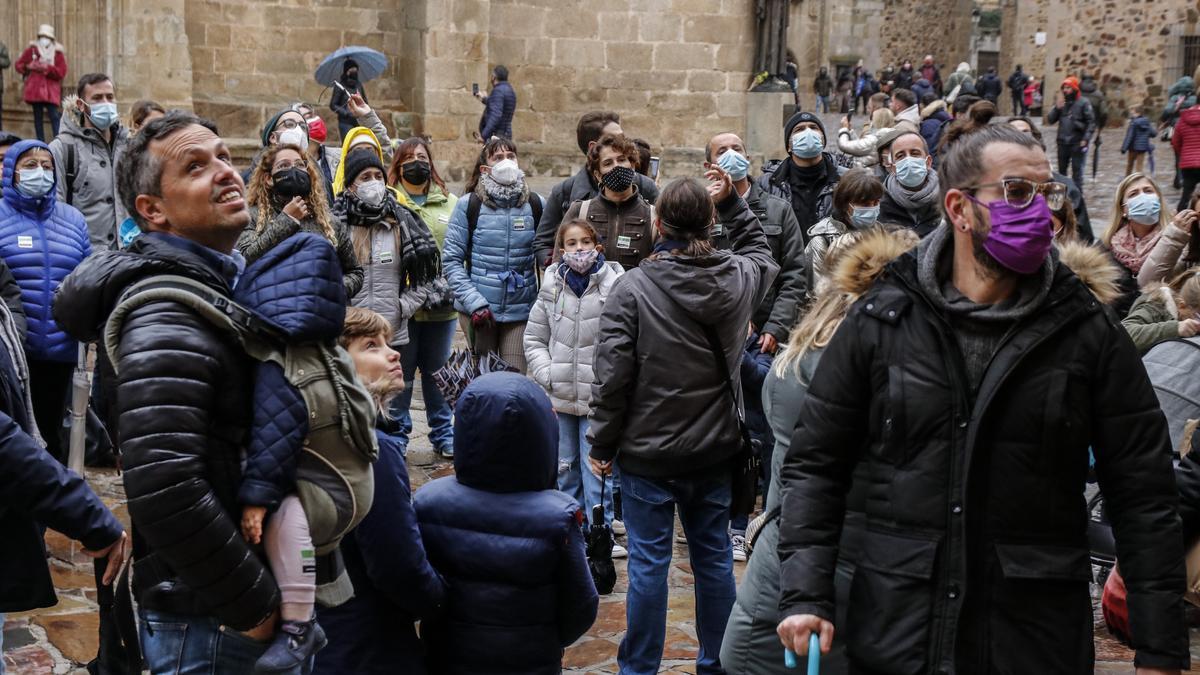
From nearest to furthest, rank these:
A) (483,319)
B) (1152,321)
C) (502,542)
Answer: (502,542), (1152,321), (483,319)

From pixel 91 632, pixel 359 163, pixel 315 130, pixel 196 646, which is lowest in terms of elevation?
pixel 91 632

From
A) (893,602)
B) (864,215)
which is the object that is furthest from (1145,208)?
(893,602)

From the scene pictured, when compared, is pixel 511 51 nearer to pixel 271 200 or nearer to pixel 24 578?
pixel 271 200

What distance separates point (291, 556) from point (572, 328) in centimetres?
381

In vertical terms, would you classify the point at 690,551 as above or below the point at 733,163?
below

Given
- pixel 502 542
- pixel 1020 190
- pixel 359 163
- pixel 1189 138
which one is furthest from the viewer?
pixel 1189 138

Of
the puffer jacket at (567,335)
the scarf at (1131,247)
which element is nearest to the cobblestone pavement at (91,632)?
the puffer jacket at (567,335)

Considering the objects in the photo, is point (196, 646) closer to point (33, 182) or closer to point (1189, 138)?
point (33, 182)

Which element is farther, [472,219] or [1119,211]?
[472,219]

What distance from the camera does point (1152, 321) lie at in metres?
6.24

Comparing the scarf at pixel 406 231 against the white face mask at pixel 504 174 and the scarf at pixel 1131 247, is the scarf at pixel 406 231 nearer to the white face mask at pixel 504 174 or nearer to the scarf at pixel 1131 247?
the white face mask at pixel 504 174

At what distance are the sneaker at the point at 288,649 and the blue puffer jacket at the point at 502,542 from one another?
881 millimetres

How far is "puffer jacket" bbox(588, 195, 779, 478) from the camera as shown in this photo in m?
5.31

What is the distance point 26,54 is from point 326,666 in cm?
1433
